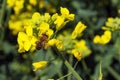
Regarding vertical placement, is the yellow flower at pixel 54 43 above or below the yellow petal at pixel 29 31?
below

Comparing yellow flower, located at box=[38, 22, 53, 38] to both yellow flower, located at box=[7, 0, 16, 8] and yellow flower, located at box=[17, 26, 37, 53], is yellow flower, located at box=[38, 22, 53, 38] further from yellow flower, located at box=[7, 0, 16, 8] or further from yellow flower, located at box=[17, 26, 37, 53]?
yellow flower, located at box=[7, 0, 16, 8]

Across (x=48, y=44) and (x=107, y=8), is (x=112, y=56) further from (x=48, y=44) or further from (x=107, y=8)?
(x=48, y=44)

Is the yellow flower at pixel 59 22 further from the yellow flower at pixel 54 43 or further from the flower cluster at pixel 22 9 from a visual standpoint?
the flower cluster at pixel 22 9

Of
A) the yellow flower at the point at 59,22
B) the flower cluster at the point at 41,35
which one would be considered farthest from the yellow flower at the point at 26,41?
the yellow flower at the point at 59,22

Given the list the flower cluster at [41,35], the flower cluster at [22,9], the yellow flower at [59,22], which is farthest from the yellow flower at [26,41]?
the flower cluster at [22,9]

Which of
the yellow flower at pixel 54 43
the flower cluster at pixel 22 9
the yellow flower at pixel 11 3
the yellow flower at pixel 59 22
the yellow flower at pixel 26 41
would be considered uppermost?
the yellow flower at pixel 11 3

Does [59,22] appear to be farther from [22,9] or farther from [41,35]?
[22,9]

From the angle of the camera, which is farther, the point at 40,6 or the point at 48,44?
the point at 40,6

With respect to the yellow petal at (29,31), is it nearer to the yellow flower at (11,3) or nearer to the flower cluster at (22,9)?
the flower cluster at (22,9)

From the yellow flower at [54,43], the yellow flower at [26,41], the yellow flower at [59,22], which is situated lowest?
the yellow flower at [54,43]

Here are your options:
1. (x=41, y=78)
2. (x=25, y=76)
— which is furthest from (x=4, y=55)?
(x=41, y=78)

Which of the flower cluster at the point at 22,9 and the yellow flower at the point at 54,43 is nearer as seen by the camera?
the yellow flower at the point at 54,43
